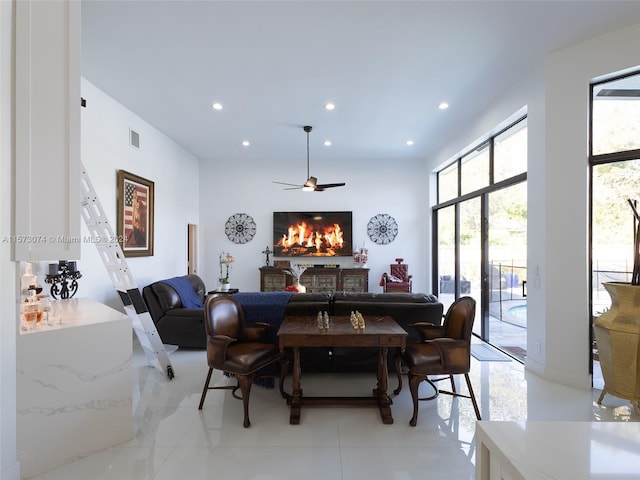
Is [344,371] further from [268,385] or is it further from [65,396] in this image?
[65,396]

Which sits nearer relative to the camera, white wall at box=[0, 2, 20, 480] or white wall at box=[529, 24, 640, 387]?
white wall at box=[0, 2, 20, 480]

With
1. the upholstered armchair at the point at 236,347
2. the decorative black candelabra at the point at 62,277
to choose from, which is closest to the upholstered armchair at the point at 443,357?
the upholstered armchair at the point at 236,347

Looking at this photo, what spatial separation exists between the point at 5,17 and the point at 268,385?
341 cm

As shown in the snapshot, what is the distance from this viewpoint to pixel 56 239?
82.6 inches

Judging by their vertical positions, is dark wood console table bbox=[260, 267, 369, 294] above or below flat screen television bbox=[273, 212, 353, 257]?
below

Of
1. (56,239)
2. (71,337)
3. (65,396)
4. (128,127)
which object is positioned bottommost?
(65,396)

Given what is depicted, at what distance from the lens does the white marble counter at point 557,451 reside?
735 millimetres

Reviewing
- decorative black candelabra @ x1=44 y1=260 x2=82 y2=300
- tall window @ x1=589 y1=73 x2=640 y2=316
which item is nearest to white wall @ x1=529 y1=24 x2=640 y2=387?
Result: tall window @ x1=589 y1=73 x2=640 y2=316

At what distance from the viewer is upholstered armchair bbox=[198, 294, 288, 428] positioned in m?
2.73

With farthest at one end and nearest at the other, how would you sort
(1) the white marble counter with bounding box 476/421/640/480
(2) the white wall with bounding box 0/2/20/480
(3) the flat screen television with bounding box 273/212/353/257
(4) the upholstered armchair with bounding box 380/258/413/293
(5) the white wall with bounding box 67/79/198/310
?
(3) the flat screen television with bounding box 273/212/353/257
(4) the upholstered armchair with bounding box 380/258/413/293
(5) the white wall with bounding box 67/79/198/310
(2) the white wall with bounding box 0/2/20/480
(1) the white marble counter with bounding box 476/421/640/480

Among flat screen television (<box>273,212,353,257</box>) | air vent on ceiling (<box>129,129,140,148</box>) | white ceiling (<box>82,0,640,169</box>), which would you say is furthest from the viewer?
flat screen television (<box>273,212,353,257</box>)

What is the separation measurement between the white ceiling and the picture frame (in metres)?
1.07

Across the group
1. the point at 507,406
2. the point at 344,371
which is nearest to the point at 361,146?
the point at 344,371

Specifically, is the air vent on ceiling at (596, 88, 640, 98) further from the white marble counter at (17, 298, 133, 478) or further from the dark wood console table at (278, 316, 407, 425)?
the white marble counter at (17, 298, 133, 478)
